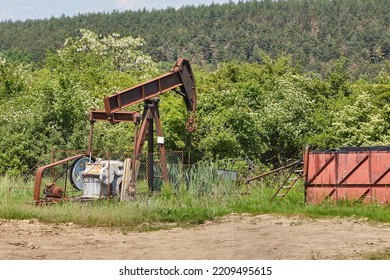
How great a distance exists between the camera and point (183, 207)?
22406 millimetres

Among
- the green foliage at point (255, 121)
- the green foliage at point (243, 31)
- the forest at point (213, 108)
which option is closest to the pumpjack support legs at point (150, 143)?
the forest at point (213, 108)

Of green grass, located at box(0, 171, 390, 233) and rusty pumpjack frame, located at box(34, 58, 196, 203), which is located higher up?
rusty pumpjack frame, located at box(34, 58, 196, 203)

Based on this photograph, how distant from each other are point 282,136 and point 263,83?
18.1 metres

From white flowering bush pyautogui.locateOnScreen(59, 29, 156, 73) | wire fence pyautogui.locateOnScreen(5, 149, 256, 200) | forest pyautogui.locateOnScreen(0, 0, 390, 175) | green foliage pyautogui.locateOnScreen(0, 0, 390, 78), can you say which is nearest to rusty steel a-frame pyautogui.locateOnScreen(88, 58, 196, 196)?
wire fence pyautogui.locateOnScreen(5, 149, 256, 200)

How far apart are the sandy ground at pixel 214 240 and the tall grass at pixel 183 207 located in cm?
55

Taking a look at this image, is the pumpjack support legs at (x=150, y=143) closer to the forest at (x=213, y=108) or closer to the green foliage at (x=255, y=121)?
the forest at (x=213, y=108)

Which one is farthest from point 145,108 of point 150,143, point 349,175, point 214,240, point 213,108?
point 213,108

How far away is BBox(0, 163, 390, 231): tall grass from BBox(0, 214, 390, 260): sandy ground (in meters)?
0.55

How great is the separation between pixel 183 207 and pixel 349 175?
5063mm

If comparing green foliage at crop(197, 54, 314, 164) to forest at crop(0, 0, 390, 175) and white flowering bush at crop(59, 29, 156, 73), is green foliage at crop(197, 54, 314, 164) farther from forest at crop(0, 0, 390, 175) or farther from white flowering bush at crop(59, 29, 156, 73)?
white flowering bush at crop(59, 29, 156, 73)

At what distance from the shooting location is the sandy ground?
1521 centimetres

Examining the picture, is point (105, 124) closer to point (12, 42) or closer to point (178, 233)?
point (178, 233)

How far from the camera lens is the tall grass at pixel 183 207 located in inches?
806

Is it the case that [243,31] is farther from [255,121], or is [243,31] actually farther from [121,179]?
[121,179]
